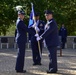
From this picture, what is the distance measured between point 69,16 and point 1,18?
7516 mm

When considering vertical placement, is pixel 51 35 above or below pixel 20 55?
above

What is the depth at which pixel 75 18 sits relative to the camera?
29.8 m

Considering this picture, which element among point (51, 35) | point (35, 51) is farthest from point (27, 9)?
point (51, 35)

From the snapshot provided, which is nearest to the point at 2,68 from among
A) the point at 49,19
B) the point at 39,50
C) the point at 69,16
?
the point at 39,50

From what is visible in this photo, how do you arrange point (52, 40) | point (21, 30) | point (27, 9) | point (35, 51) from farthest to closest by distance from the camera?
point (27, 9)
point (35, 51)
point (21, 30)
point (52, 40)

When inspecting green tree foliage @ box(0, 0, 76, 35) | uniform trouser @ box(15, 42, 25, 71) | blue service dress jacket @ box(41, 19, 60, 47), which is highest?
green tree foliage @ box(0, 0, 76, 35)

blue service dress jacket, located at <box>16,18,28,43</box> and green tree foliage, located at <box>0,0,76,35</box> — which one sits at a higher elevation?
green tree foliage, located at <box>0,0,76,35</box>

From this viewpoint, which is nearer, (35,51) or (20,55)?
(20,55)

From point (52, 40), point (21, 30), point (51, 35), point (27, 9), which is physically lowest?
point (52, 40)

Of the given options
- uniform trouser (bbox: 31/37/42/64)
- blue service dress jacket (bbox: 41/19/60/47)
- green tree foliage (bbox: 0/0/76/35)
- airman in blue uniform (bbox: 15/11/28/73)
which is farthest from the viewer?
green tree foliage (bbox: 0/0/76/35)

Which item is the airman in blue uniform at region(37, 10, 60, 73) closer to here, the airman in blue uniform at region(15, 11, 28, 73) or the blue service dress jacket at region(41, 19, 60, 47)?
the blue service dress jacket at region(41, 19, 60, 47)

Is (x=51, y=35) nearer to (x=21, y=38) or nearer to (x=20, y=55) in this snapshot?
(x=21, y=38)

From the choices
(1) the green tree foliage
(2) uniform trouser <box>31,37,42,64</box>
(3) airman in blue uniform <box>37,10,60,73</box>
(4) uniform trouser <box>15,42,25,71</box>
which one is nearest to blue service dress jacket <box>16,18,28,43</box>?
(4) uniform trouser <box>15,42,25,71</box>

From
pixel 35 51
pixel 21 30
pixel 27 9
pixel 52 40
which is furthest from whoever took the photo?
pixel 27 9
